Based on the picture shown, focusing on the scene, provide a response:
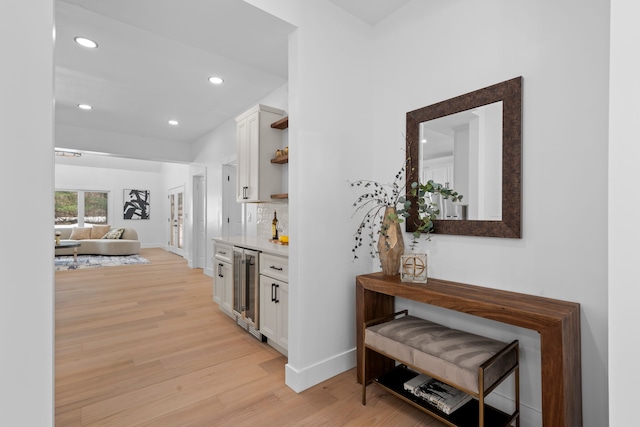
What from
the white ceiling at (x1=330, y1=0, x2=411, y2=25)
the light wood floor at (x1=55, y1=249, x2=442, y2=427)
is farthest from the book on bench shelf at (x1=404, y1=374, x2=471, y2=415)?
the white ceiling at (x1=330, y1=0, x2=411, y2=25)

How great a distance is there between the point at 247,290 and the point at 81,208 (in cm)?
938

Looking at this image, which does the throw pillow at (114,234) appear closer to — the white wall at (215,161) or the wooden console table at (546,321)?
the white wall at (215,161)

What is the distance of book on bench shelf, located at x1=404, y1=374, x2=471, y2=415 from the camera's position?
1.62 meters

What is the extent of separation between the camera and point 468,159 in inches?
73.4

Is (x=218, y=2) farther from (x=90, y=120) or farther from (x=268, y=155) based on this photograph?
(x=90, y=120)

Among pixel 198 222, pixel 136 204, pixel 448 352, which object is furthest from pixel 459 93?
pixel 136 204

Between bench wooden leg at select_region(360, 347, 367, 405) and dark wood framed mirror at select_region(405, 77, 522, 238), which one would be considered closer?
dark wood framed mirror at select_region(405, 77, 522, 238)

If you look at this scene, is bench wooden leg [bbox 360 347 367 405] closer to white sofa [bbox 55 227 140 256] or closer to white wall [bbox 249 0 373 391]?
white wall [bbox 249 0 373 391]

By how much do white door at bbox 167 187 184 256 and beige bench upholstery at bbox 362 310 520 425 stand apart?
7.63 m

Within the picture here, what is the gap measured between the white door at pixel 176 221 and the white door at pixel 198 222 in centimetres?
190

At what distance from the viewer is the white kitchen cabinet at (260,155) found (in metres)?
3.42

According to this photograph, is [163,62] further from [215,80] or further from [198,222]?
[198,222]

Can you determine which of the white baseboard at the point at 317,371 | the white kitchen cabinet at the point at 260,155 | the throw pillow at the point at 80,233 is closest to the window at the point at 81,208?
the throw pillow at the point at 80,233

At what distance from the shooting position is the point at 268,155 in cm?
350
